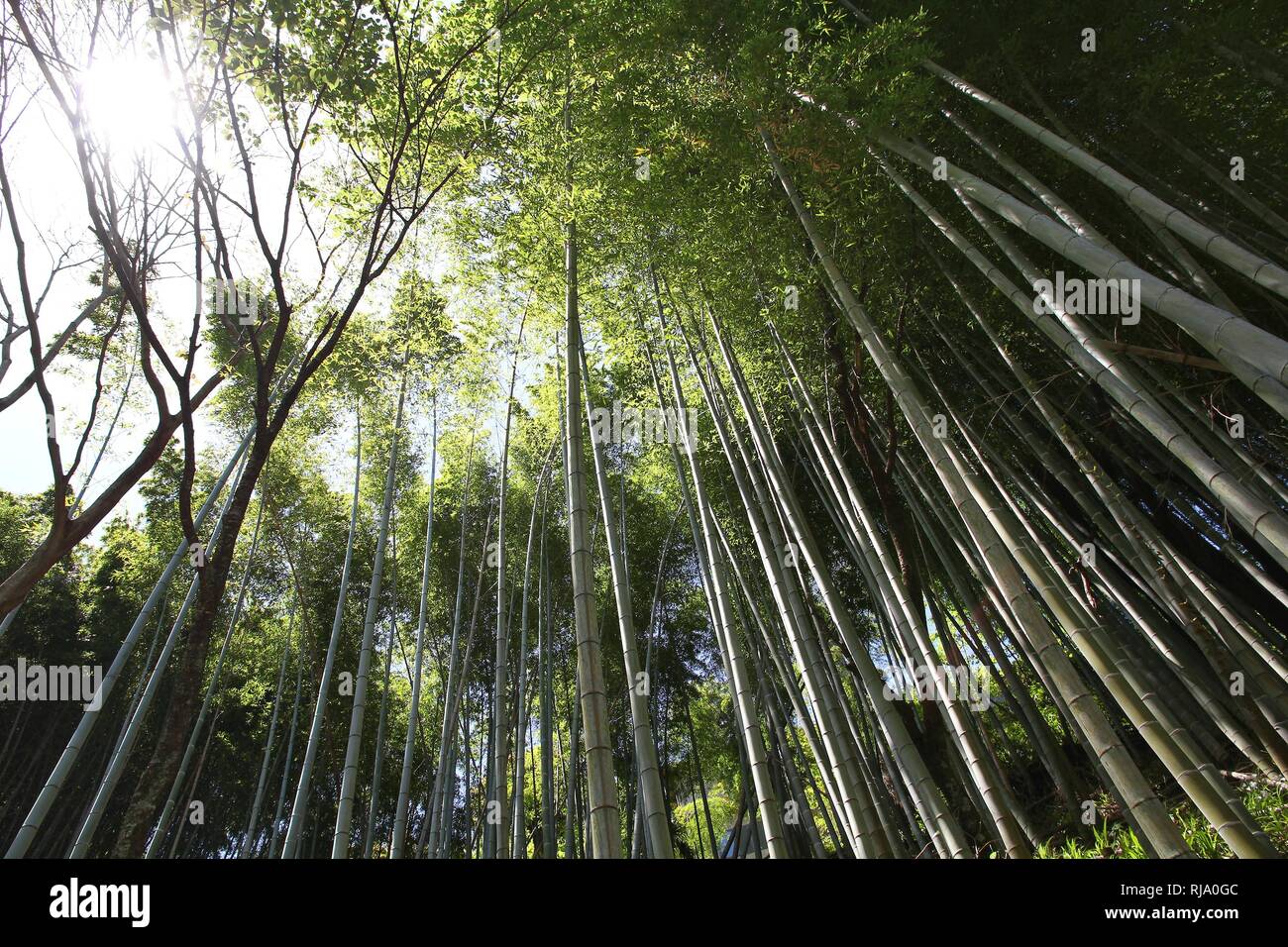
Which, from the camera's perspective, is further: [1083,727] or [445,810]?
[445,810]

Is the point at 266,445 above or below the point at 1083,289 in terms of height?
below

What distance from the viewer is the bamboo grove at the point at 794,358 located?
6.82 feet

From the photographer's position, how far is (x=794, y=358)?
4.86 m

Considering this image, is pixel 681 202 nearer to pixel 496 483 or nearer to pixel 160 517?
pixel 496 483

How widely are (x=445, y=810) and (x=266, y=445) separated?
5.29 metres

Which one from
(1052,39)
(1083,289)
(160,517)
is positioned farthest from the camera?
(160,517)

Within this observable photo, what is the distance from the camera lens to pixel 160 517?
7477mm

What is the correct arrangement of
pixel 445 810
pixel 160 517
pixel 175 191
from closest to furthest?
1. pixel 175 191
2. pixel 445 810
3. pixel 160 517

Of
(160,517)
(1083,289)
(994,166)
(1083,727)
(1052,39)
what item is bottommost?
(1083,727)

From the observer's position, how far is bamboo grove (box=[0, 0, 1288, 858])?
208 cm

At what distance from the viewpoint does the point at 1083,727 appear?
5.48 feet

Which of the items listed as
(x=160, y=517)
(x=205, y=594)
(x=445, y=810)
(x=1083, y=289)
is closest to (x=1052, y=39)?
(x=1083, y=289)
